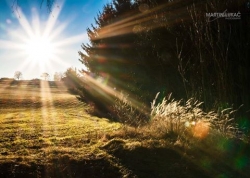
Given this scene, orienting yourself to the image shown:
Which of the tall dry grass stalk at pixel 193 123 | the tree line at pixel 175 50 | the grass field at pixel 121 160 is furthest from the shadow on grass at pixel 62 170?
the tree line at pixel 175 50

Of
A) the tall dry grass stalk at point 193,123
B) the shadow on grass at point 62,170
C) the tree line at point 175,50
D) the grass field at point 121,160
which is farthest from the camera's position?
the tree line at point 175,50

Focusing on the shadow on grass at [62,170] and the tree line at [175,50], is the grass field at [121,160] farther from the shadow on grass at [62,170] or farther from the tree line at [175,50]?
the tree line at [175,50]

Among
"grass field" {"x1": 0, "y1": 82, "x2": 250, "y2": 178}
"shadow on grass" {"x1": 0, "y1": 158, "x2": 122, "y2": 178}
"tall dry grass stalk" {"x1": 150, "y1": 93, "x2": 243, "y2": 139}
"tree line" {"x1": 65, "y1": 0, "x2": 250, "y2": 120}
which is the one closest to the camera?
"shadow on grass" {"x1": 0, "y1": 158, "x2": 122, "y2": 178}

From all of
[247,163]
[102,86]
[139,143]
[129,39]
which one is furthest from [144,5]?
[247,163]

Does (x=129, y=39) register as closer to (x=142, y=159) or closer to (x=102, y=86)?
(x=102, y=86)

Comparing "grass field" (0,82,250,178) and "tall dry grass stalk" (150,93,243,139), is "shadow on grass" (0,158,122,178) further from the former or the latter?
"tall dry grass stalk" (150,93,243,139)

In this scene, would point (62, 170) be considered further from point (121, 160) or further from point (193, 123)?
point (193, 123)

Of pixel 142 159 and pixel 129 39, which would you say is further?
pixel 129 39

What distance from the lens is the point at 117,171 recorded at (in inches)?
160

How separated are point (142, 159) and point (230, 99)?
2.84m

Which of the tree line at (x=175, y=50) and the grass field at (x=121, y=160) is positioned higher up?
the tree line at (x=175, y=50)

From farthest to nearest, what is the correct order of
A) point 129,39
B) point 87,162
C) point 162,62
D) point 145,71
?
point 129,39, point 145,71, point 162,62, point 87,162

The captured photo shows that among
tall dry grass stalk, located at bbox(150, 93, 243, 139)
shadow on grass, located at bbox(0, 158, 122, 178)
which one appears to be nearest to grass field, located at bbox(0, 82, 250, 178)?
shadow on grass, located at bbox(0, 158, 122, 178)

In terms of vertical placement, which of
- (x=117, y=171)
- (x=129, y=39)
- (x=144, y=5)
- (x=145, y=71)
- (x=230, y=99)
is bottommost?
(x=117, y=171)
